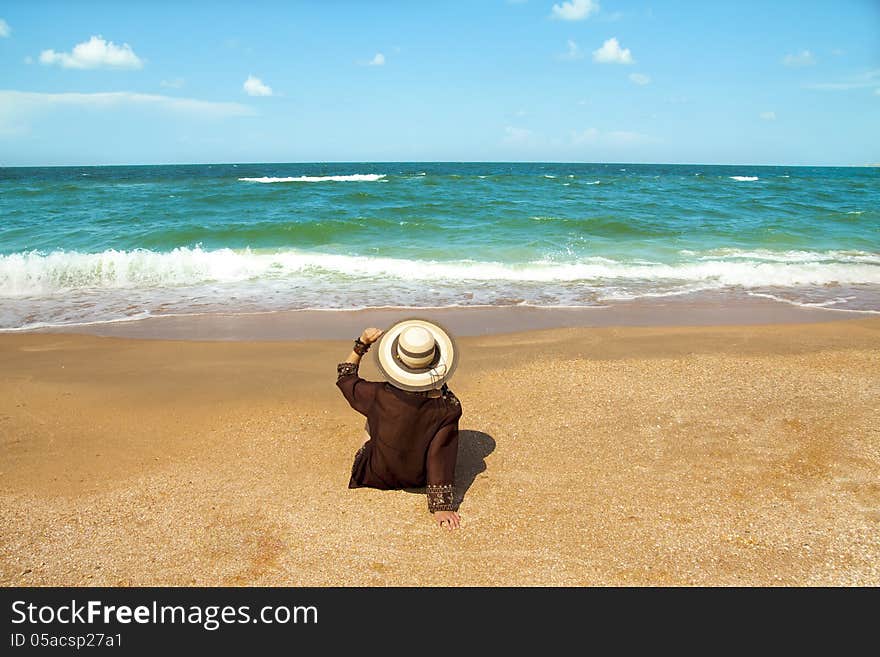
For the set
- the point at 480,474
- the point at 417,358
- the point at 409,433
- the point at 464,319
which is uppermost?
the point at 417,358

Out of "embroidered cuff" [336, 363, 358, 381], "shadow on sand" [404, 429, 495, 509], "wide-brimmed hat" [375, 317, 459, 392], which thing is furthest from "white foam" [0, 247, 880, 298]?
"wide-brimmed hat" [375, 317, 459, 392]

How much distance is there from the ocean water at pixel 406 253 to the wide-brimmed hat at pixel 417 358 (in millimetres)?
5788

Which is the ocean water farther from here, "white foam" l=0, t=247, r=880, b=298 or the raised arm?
the raised arm

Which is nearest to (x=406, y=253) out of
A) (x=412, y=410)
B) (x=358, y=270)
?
(x=358, y=270)

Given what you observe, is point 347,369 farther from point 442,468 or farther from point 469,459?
point 469,459

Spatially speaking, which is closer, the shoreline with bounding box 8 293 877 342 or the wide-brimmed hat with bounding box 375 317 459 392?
the wide-brimmed hat with bounding box 375 317 459 392

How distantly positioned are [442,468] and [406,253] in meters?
11.1

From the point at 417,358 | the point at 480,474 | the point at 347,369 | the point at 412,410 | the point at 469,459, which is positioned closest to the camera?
the point at 417,358

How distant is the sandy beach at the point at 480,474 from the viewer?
3.26 m

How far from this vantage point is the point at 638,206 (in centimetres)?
2433

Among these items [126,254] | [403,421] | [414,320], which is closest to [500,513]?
[403,421]

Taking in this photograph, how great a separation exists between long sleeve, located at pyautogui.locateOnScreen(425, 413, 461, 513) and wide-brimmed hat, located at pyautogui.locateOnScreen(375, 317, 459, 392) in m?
0.35

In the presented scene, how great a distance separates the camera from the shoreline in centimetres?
782

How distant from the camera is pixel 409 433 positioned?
12.3 feet
